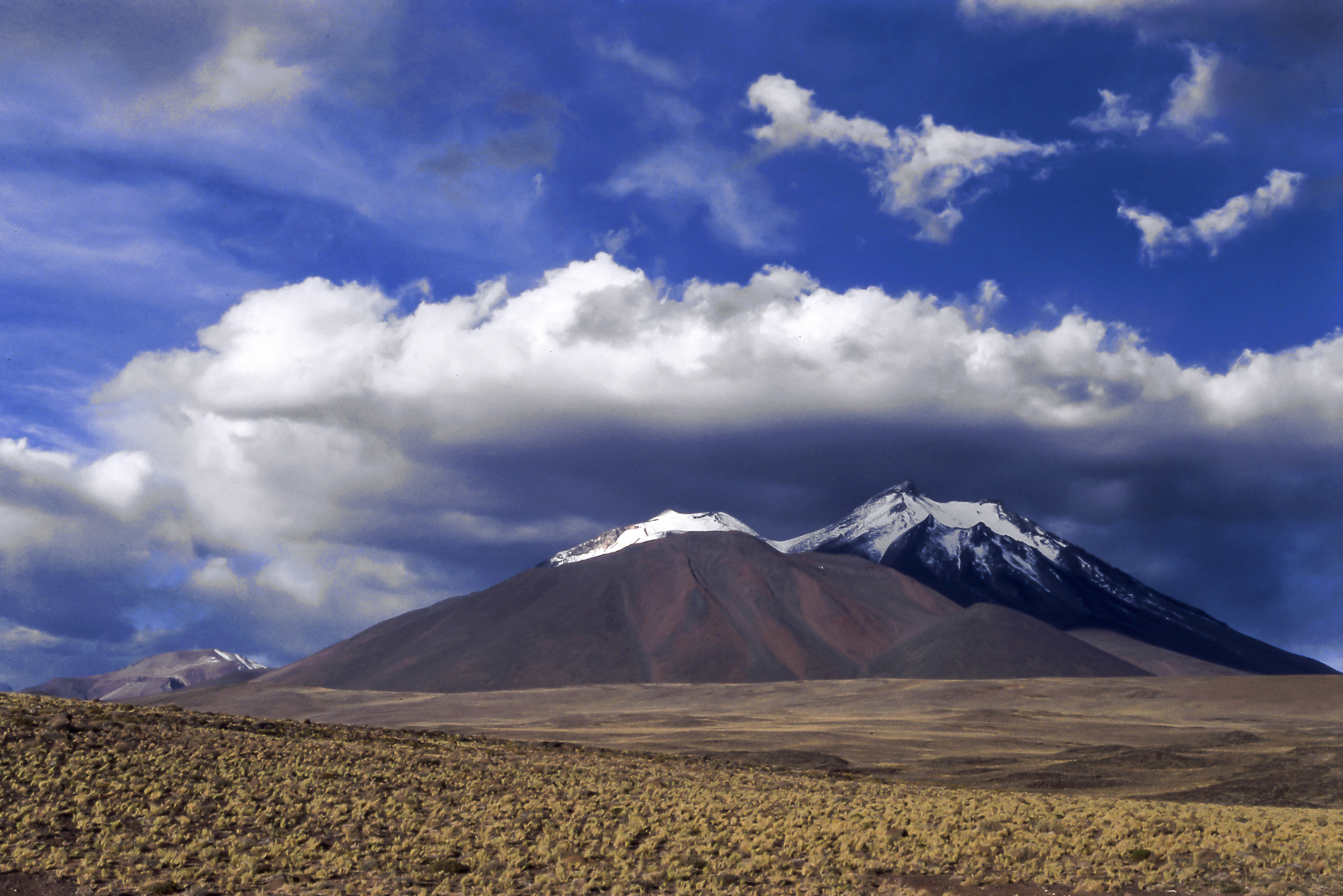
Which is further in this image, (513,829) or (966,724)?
(966,724)

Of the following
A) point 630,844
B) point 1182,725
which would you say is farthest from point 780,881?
point 1182,725

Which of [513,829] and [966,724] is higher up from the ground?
[513,829]

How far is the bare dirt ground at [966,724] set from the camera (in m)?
64.7

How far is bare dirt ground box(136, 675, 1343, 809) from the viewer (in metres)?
64.7

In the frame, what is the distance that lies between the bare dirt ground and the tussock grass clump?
23345 mm

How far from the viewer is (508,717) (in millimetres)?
149625

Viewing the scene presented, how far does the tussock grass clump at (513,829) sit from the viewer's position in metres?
24.3

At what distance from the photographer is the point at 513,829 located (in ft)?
95.9

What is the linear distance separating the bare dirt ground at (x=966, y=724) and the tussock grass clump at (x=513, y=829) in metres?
23.3

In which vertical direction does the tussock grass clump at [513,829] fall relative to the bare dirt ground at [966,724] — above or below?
above

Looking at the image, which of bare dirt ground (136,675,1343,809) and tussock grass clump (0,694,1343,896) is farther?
bare dirt ground (136,675,1343,809)

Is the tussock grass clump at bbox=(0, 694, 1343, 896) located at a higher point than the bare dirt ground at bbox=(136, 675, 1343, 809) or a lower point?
higher

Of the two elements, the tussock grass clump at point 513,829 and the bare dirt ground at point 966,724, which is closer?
the tussock grass clump at point 513,829

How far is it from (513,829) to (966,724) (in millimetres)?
102464
